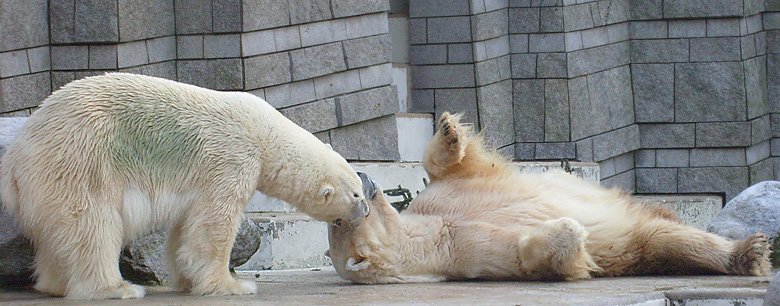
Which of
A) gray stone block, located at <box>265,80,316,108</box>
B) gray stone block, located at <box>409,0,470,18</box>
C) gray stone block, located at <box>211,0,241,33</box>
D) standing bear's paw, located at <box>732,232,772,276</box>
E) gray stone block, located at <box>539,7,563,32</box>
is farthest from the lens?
gray stone block, located at <box>539,7,563,32</box>

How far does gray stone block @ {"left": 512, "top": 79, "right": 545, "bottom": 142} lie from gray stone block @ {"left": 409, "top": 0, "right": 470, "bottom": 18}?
0.95 m

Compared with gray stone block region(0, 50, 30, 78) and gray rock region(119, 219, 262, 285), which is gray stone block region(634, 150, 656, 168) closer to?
gray stone block region(0, 50, 30, 78)

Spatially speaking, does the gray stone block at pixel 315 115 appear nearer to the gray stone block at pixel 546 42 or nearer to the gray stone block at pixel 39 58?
the gray stone block at pixel 39 58

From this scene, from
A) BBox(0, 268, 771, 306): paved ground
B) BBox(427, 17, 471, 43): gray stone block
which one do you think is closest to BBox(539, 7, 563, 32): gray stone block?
BBox(427, 17, 471, 43): gray stone block

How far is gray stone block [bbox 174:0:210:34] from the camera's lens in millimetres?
6668

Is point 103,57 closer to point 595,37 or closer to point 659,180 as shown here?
point 595,37

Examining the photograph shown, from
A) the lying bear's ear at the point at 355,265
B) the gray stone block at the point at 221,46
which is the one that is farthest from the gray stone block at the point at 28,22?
the lying bear's ear at the point at 355,265

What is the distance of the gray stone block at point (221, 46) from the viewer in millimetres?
6680

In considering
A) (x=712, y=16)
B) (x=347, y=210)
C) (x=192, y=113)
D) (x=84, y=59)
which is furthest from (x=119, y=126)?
(x=712, y=16)

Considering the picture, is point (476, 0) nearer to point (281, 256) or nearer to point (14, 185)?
point (281, 256)

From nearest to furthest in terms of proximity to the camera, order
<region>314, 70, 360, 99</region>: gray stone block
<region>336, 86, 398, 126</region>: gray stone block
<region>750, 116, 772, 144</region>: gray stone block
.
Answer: <region>314, 70, 360, 99</region>: gray stone block, <region>336, 86, 398, 126</region>: gray stone block, <region>750, 116, 772, 144</region>: gray stone block

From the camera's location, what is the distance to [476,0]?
8.81 meters

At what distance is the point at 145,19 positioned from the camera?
6.47 meters

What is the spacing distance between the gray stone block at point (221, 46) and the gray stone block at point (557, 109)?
3526mm
